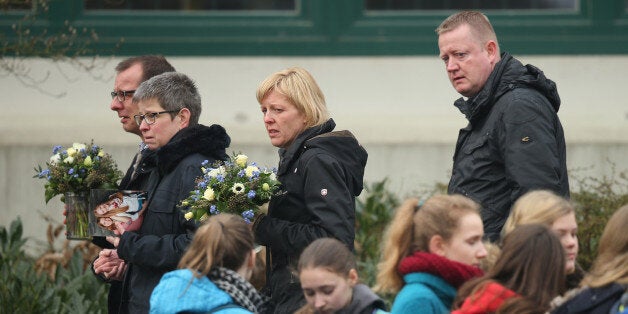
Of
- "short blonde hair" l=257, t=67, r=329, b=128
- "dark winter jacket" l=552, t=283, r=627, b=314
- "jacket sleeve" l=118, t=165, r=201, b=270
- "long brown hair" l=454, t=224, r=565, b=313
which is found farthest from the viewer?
"short blonde hair" l=257, t=67, r=329, b=128

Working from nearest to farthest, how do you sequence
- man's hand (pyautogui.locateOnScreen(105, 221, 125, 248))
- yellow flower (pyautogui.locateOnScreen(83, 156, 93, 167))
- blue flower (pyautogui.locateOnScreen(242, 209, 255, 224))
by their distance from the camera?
blue flower (pyautogui.locateOnScreen(242, 209, 255, 224))
man's hand (pyautogui.locateOnScreen(105, 221, 125, 248))
yellow flower (pyautogui.locateOnScreen(83, 156, 93, 167))

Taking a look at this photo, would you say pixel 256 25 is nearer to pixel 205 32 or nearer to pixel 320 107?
pixel 205 32

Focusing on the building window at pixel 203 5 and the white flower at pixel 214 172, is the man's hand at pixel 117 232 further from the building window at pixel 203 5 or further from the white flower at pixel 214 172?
the building window at pixel 203 5

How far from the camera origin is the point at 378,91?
10930 mm

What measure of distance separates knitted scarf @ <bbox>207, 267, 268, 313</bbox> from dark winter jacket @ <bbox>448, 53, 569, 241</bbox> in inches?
51.1

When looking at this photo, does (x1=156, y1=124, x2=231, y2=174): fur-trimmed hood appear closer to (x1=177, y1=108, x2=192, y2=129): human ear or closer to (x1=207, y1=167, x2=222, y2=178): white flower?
(x1=177, y1=108, x2=192, y2=129): human ear

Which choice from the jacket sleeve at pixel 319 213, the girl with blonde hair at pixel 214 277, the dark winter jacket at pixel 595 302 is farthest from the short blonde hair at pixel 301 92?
the dark winter jacket at pixel 595 302

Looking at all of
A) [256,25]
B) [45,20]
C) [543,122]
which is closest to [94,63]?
[45,20]

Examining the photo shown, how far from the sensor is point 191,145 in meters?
6.21

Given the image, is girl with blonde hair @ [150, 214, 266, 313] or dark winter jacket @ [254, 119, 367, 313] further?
dark winter jacket @ [254, 119, 367, 313]

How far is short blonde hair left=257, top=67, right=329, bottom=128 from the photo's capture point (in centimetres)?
608

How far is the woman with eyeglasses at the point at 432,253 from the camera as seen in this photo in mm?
4930

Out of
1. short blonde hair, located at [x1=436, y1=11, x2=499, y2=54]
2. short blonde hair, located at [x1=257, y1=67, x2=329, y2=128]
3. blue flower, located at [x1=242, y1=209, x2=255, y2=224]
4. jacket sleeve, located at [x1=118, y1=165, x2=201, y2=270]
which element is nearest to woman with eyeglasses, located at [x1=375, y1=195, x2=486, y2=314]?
blue flower, located at [x1=242, y1=209, x2=255, y2=224]

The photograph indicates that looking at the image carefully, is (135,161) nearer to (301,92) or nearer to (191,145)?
(191,145)
